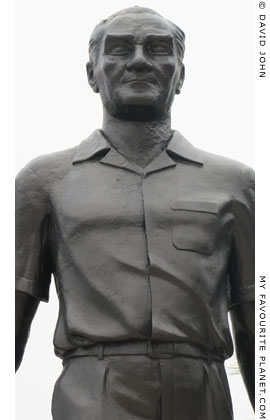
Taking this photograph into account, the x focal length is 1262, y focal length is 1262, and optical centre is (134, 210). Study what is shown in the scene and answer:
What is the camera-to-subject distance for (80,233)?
782 cm

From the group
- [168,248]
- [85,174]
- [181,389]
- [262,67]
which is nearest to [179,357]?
[181,389]

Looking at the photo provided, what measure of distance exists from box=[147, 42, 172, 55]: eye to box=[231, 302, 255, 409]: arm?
170 cm

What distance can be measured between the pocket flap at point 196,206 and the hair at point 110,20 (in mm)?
996

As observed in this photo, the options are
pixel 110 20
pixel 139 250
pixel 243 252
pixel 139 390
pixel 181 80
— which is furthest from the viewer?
pixel 181 80

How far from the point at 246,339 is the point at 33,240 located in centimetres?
154

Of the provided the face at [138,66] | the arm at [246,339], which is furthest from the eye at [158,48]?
the arm at [246,339]

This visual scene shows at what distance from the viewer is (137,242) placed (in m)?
7.74

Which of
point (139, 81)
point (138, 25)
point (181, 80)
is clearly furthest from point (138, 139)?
point (138, 25)

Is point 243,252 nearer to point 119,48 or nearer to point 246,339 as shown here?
point 246,339

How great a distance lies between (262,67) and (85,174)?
141cm

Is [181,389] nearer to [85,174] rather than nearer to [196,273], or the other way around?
[196,273]

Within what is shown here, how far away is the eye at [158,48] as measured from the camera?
317 inches

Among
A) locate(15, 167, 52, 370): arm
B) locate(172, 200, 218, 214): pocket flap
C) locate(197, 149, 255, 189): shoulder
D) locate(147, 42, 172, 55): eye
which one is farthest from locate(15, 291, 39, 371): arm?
locate(147, 42, 172, 55): eye

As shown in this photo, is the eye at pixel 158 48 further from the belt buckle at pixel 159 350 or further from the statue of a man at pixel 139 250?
the belt buckle at pixel 159 350
